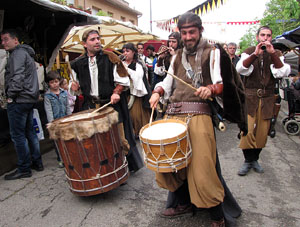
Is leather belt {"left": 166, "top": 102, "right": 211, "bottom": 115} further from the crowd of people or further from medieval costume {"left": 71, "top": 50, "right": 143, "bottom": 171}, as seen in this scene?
medieval costume {"left": 71, "top": 50, "right": 143, "bottom": 171}

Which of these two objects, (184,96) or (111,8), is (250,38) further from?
(184,96)

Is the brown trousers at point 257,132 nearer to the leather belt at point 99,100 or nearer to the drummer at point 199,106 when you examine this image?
the drummer at point 199,106

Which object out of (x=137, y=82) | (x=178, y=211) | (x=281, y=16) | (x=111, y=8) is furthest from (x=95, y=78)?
(x=111, y=8)

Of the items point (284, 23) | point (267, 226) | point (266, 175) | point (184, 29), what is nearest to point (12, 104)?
point (184, 29)

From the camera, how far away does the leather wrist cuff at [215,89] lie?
2.06m

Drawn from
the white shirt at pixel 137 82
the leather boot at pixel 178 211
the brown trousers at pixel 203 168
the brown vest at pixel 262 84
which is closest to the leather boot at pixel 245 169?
the brown vest at pixel 262 84

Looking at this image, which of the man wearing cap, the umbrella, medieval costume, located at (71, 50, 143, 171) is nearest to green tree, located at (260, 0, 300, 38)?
the umbrella

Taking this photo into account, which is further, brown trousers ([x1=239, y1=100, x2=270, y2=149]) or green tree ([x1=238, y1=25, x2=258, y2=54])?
green tree ([x1=238, y1=25, x2=258, y2=54])

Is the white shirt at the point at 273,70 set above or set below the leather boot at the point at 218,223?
above

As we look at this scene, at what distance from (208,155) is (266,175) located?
78.3 inches

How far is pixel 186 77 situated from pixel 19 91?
2422mm

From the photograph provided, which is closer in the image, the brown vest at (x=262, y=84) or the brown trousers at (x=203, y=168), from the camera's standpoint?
the brown trousers at (x=203, y=168)

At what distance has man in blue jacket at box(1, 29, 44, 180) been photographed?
352cm

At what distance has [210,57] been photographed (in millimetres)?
2154
